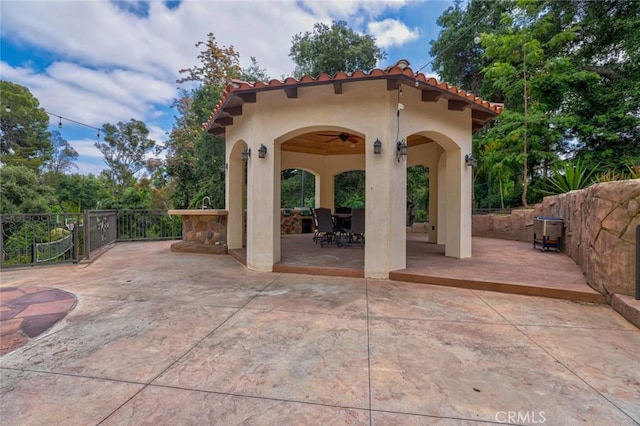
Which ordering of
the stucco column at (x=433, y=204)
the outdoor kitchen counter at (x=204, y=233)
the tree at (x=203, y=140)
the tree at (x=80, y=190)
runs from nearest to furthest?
1. the outdoor kitchen counter at (x=204, y=233)
2. the stucco column at (x=433, y=204)
3. the tree at (x=203, y=140)
4. the tree at (x=80, y=190)

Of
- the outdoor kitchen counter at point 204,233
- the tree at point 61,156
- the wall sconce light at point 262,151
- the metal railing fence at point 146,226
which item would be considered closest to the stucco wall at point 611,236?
the wall sconce light at point 262,151

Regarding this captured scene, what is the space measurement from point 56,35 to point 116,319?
41.7 ft

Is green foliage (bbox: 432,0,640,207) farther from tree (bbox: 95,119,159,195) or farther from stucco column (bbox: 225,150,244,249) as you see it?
tree (bbox: 95,119,159,195)

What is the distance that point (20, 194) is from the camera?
1174 centimetres

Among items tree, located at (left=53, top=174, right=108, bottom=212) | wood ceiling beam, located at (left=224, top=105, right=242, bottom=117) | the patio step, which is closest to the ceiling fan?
wood ceiling beam, located at (left=224, top=105, right=242, bottom=117)

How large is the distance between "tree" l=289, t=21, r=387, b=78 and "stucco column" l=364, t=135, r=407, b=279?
31.5ft

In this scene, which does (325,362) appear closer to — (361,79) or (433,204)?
(361,79)

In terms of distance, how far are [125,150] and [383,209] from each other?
2595cm

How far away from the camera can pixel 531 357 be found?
90.6 inches

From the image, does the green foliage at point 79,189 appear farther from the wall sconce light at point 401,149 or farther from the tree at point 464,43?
the tree at point 464,43

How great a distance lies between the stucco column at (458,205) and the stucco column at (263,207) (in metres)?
3.77

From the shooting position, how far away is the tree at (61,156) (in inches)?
1033

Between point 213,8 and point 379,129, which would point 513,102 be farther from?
point 213,8

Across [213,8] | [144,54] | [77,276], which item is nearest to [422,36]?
[213,8]
